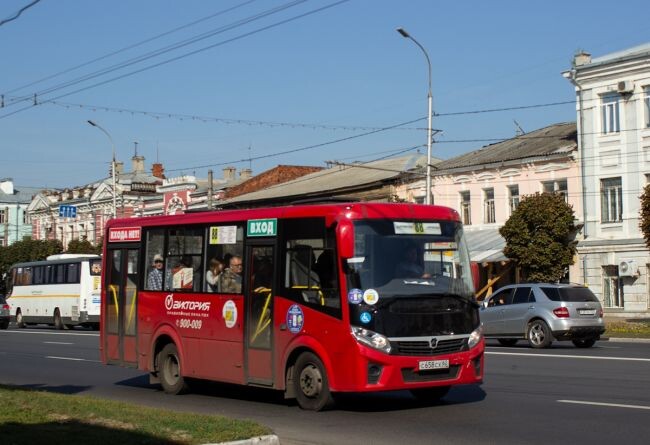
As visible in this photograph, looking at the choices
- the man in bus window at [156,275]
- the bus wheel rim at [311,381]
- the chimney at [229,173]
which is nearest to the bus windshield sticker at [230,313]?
the bus wheel rim at [311,381]

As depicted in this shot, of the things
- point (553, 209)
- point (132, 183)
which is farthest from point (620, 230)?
point (132, 183)

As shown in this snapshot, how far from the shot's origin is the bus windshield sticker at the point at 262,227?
13891 millimetres

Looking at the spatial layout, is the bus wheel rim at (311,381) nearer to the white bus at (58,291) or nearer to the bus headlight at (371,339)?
the bus headlight at (371,339)

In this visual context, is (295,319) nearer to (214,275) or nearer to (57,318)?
(214,275)

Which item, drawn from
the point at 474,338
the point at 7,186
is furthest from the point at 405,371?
the point at 7,186

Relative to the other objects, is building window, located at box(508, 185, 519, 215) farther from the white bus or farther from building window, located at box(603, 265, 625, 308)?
the white bus

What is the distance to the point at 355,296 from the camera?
12.4 metres

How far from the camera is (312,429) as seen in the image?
11.7 metres

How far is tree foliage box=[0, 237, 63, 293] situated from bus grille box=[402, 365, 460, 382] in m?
70.0

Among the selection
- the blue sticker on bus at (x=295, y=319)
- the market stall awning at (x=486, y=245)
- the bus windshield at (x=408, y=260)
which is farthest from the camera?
the market stall awning at (x=486, y=245)

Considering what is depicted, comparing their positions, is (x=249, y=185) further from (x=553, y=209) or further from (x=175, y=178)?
(x=553, y=209)

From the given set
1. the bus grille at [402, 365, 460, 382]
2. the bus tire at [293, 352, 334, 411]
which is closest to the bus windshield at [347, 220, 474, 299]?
the bus grille at [402, 365, 460, 382]

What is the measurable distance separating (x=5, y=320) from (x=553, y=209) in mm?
27898

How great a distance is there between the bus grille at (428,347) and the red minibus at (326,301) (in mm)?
16
